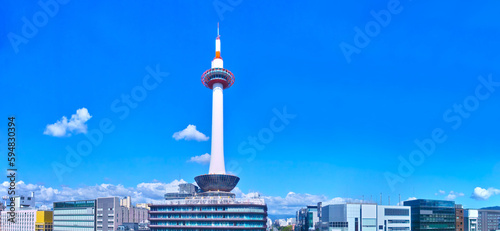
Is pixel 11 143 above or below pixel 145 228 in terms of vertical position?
above

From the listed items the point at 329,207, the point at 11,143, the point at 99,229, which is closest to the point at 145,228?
the point at 99,229

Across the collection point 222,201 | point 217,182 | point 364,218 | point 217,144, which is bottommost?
point 364,218

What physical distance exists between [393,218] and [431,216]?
2724cm

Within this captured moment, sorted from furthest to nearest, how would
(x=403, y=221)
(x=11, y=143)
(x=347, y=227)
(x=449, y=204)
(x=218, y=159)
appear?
1. (x=218, y=159)
2. (x=449, y=204)
3. (x=403, y=221)
4. (x=347, y=227)
5. (x=11, y=143)

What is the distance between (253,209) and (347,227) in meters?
30.5

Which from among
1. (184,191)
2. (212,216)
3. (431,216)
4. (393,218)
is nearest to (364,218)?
(393,218)

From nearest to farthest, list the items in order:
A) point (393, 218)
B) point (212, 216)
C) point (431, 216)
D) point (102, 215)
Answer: point (212, 216)
point (393, 218)
point (431, 216)
point (102, 215)

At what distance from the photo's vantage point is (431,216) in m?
169

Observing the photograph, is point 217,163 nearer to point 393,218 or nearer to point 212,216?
point 212,216

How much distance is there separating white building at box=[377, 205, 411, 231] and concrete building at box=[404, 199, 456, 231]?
15649mm

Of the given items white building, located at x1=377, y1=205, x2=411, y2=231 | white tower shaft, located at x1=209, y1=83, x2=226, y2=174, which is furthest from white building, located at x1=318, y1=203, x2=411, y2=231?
white tower shaft, located at x1=209, y1=83, x2=226, y2=174

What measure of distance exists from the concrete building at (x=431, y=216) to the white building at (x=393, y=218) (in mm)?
15649

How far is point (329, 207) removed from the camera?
150125 millimetres

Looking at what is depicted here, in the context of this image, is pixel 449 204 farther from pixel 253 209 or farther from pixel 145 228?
pixel 145 228
